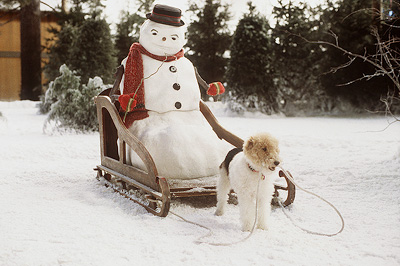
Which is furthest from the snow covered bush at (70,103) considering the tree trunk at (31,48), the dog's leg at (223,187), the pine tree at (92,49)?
the tree trunk at (31,48)

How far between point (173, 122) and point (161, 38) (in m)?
0.83

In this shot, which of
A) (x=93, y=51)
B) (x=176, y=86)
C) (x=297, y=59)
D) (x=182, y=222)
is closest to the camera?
(x=182, y=222)

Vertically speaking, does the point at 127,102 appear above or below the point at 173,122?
above

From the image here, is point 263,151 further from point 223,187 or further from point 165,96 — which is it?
point 165,96

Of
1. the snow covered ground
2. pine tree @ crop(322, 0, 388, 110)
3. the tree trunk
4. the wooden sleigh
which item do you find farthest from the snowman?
the tree trunk

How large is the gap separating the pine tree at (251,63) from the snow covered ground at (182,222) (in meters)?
5.87

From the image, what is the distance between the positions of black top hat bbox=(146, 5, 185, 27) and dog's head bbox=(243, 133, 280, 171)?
180cm

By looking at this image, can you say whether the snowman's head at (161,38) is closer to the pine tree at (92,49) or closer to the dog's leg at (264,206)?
the dog's leg at (264,206)

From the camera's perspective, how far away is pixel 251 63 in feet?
37.6

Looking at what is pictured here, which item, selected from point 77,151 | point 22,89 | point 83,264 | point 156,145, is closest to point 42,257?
point 83,264

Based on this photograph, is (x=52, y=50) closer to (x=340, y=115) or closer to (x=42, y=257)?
(x=340, y=115)

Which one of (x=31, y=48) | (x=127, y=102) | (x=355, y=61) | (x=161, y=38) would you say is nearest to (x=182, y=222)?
(x=127, y=102)

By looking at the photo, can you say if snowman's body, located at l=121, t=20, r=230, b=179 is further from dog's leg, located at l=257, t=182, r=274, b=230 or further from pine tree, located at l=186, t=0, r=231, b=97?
pine tree, located at l=186, t=0, r=231, b=97

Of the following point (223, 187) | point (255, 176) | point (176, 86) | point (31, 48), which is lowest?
point (223, 187)
